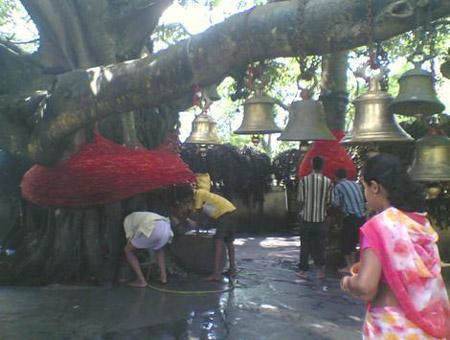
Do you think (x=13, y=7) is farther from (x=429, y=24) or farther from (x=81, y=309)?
(x=429, y=24)

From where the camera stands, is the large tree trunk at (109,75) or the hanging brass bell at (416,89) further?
the hanging brass bell at (416,89)

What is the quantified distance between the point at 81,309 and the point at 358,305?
3.12 meters

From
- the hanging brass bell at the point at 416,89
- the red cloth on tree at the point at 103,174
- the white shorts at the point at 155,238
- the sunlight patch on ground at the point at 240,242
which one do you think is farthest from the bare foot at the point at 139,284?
the sunlight patch on ground at the point at 240,242

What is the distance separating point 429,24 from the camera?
122 inches

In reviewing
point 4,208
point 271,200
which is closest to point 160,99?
point 4,208

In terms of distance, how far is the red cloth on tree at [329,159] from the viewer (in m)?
A: 7.98

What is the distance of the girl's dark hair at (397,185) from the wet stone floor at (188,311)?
2788mm

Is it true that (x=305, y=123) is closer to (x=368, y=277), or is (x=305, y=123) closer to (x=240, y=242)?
(x=368, y=277)

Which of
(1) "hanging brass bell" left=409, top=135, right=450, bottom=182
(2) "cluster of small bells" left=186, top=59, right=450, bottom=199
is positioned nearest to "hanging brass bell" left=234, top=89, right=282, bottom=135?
(2) "cluster of small bells" left=186, top=59, right=450, bottom=199

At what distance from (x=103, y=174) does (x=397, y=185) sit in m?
4.53

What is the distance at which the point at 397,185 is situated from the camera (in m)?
2.59

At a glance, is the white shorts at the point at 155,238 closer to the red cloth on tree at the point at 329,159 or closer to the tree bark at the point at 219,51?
the tree bark at the point at 219,51

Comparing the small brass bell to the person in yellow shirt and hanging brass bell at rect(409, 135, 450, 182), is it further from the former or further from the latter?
the person in yellow shirt

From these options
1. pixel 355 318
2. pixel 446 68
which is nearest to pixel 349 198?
pixel 355 318
